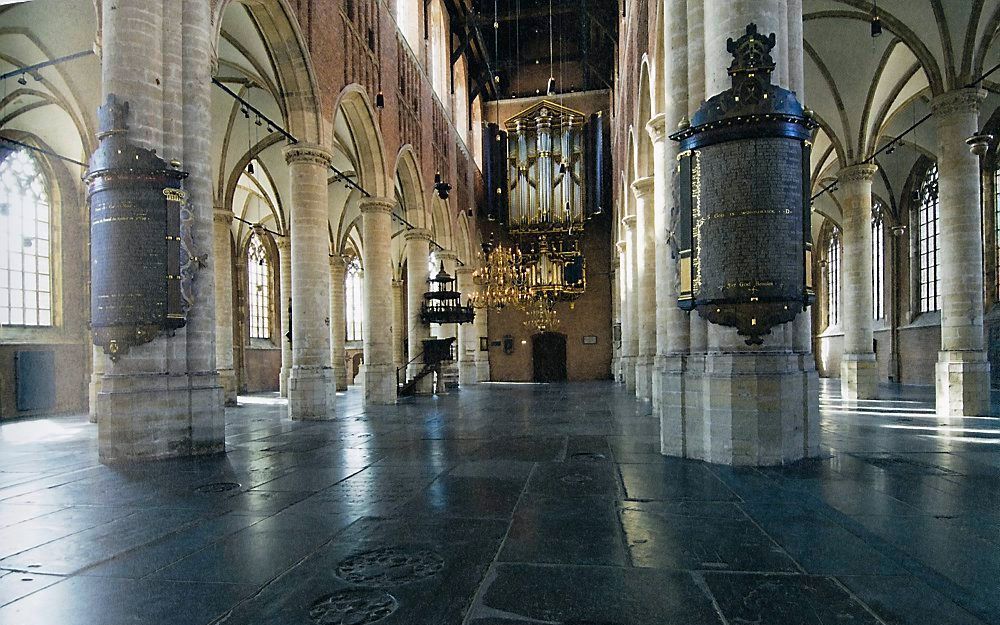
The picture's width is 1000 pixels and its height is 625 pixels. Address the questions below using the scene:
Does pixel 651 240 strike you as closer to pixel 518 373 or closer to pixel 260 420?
pixel 260 420

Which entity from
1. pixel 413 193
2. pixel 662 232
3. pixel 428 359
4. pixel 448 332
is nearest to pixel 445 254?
pixel 448 332

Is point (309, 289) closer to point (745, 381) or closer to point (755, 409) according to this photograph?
point (745, 381)

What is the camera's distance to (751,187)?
6367 millimetres

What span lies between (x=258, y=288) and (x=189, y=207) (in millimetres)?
19300

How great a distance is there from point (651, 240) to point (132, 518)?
11567 millimetres

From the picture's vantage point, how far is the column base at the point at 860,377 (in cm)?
1493

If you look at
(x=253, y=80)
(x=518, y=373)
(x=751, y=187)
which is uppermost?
(x=253, y=80)

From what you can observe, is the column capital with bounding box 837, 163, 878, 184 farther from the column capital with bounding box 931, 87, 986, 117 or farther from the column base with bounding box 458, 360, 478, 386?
the column base with bounding box 458, 360, 478, 386

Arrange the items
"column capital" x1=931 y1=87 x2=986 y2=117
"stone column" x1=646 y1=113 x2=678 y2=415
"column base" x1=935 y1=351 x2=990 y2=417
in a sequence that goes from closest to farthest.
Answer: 1. "stone column" x1=646 y1=113 x2=678 y2=415
2. "column base" x1=935 y1=351 x2=990 y2=417
3. "column capital" x1=931 y1=87 x2=986 y2=117

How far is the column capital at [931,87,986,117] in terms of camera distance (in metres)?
11.5

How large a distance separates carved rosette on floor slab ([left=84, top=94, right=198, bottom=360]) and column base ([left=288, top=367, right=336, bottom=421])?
15.0 feet

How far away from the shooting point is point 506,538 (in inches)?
160

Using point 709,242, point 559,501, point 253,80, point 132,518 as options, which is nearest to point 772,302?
point 709,242

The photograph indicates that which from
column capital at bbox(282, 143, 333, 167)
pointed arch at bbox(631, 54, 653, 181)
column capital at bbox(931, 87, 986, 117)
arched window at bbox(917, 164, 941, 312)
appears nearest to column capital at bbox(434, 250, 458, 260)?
pointed arch at bbox(631, 54, 653, 181)
